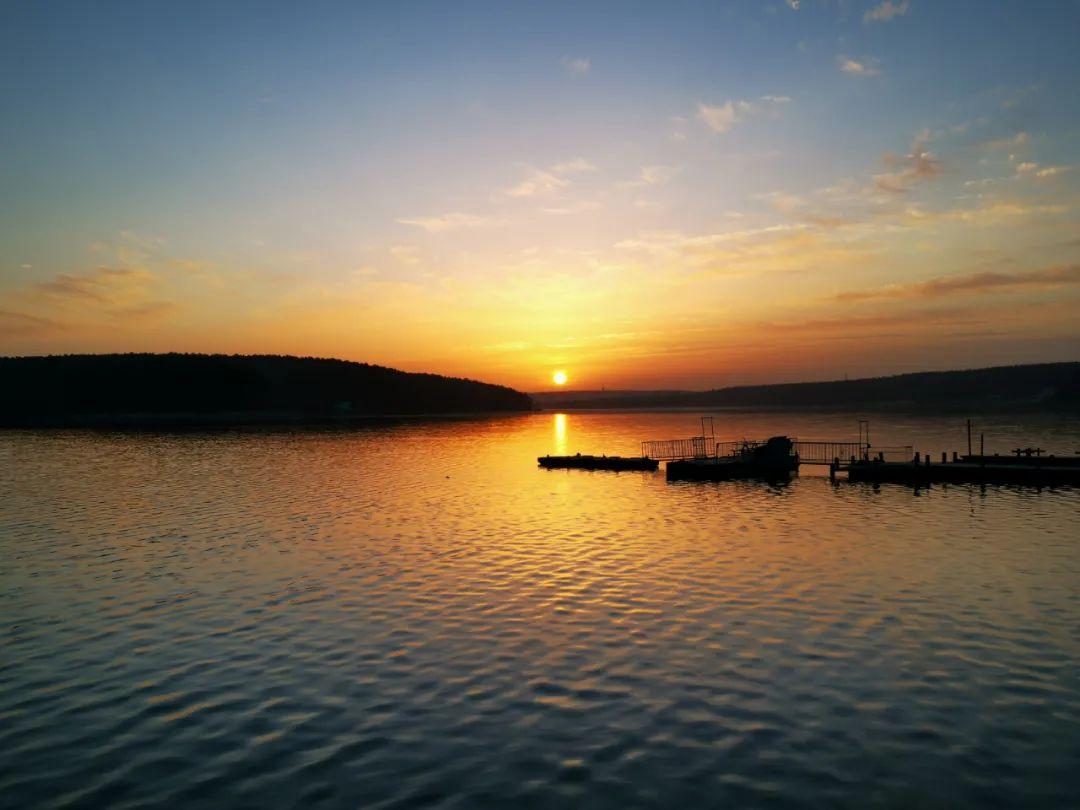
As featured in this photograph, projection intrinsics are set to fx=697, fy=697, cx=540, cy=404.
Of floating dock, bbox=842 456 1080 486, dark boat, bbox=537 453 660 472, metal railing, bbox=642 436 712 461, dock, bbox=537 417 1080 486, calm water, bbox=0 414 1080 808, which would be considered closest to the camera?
calm water, bbox=0 414 1080 808

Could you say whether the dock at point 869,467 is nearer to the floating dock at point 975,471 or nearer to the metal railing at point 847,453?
the floating dock at point 975,471

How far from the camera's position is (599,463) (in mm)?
83188

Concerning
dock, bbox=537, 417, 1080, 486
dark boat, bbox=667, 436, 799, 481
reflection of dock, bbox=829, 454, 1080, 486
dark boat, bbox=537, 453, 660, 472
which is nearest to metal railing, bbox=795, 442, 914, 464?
dock, bbox=537, 417, 1080, 486

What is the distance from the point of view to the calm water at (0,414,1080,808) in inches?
533

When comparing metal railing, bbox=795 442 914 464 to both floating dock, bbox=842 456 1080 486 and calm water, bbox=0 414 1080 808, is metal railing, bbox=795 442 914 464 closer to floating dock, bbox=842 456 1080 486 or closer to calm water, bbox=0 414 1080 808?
floating dock, bbox=842 456 1080 486

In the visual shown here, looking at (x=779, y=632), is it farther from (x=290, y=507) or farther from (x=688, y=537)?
(x=290, y=507)

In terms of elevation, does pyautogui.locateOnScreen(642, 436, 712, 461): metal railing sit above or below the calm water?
above

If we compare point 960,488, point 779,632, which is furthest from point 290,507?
point 960,488

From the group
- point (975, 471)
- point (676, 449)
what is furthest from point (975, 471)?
point (676, 449)

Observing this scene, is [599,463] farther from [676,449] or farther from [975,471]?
[975,471]

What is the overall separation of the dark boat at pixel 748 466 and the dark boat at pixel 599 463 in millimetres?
6959

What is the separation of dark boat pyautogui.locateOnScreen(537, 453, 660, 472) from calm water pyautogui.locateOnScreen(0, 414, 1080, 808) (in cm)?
3602

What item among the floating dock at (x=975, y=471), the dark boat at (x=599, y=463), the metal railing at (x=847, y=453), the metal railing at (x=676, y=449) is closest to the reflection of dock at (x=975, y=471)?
the floating dock at (x=975, y=471)

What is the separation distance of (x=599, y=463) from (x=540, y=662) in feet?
209
